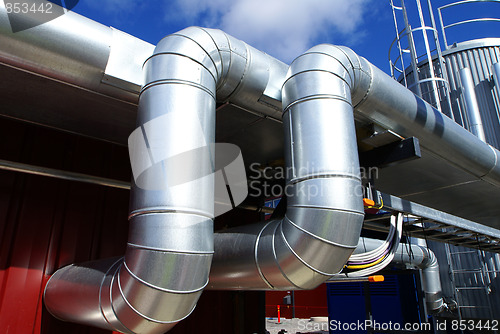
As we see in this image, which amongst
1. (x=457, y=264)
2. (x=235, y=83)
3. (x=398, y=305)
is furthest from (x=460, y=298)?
(x=235, y=83)

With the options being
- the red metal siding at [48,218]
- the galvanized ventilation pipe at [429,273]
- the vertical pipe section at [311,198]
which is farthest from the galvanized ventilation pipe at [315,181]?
the galvanized ventilation pipe at [429,273]

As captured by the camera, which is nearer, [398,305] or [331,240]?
[331,240]

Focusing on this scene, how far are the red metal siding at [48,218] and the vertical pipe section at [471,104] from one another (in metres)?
7.33

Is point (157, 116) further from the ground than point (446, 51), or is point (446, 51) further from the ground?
point (446, 51)

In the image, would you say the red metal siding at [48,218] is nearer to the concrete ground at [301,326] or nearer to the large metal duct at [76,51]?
the large metal duct at [76,51]

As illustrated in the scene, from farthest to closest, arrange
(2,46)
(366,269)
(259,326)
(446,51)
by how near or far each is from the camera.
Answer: (446,51)
(259,326)
(366,269)
(2,46)

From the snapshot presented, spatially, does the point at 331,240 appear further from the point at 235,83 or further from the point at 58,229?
the point at 58,229

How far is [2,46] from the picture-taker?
201 centimetres

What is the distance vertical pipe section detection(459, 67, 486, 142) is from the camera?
25.5 ft

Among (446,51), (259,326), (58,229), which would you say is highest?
(446,51)

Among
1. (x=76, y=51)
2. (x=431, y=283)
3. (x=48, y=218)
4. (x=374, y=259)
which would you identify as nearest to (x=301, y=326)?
(x=431, y=283)

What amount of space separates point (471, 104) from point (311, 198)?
7500 mm

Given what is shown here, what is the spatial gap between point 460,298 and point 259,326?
220 inches

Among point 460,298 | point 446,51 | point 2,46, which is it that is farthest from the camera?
point 446,51
